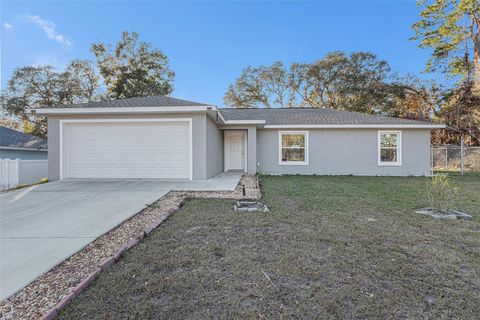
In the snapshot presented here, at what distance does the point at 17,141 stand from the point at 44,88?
32.8 ft

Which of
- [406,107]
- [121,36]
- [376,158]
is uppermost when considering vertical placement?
[121,36]

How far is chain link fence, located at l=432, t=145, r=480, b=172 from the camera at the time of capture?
584 inches

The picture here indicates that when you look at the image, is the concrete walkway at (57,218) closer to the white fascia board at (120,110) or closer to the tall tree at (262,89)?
the white fascia board at (120,110)

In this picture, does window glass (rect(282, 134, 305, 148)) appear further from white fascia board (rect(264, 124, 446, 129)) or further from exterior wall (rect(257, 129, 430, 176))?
white fascia board (rect(264, 124, 446, 129))

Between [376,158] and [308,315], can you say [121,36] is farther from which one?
[308,315]

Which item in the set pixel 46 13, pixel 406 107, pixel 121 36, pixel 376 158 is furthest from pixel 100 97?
pixel 406 107

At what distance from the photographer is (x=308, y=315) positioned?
6.25 feet

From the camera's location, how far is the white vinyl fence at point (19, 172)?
27.3ft

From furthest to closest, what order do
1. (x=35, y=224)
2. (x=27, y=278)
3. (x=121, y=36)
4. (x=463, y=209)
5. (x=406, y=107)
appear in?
(x=121, y=36)
(x=406, y=107)
(x=463, y=209)
(x=35, y=224)
(x=27, y=278)

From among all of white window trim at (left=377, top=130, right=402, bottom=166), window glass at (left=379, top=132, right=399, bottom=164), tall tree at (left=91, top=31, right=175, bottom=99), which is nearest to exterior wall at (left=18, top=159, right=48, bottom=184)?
tall tree at (left=91, top=31, right=175, bottom=99)

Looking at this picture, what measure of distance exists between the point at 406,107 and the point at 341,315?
24.2m

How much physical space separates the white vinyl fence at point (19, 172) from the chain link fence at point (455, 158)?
2309 centimetres

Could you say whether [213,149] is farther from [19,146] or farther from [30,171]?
[19,146]

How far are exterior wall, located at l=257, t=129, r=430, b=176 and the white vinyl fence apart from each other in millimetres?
9839
